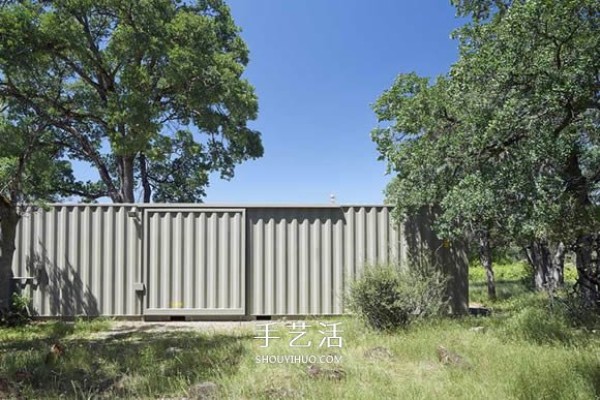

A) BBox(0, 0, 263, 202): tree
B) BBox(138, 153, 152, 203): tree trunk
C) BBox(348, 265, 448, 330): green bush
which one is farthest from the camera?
BBox(138, 153, 152, 203): tree trunk

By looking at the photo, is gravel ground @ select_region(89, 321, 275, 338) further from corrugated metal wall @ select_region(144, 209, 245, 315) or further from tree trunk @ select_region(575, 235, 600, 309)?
tree trunk @ select_region(575, 235, 600, 309)

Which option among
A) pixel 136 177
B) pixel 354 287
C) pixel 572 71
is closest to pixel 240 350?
pixel 354 287

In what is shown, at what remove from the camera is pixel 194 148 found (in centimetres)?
1541

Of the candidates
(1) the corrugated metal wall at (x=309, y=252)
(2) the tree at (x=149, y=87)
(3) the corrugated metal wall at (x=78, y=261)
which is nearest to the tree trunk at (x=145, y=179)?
(2) the tree at (x=149, y=87)

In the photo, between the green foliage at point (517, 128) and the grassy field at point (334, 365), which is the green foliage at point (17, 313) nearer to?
the grassy field at point (334, 365)

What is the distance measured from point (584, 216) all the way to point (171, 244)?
20.8 ft

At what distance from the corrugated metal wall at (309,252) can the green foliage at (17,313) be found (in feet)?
12.4

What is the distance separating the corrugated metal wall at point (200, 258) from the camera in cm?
658

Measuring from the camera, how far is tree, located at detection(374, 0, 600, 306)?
14.3 ft

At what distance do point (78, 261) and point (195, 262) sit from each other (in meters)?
2.07

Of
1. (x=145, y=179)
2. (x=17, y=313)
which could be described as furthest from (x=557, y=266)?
(x=145, y=179)

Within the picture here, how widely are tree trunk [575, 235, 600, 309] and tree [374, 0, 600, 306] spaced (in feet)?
0.05

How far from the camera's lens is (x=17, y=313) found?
625cm

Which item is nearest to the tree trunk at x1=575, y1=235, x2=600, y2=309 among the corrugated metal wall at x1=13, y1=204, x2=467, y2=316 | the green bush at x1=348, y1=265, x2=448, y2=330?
the corrugated metal wall at x1=13, y1=204, x2=467, y2=316
